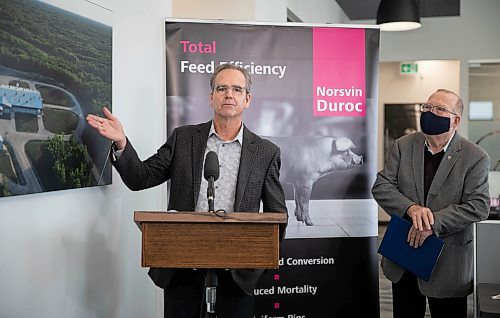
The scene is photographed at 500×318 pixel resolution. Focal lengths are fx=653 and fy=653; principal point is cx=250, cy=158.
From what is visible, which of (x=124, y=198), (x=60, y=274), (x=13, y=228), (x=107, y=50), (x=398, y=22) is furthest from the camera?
(x=398, y=22)

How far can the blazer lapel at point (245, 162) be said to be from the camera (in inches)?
98.3

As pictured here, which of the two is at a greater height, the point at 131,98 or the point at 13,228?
the point at 131,98

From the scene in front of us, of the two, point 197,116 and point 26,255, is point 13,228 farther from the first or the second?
point 197,116

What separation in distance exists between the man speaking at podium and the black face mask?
89 centimetres

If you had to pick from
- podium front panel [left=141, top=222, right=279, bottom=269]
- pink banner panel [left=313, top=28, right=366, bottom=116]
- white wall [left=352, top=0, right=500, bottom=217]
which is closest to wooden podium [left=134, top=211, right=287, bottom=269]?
podium front panel [left=141, top=222, right=279, bottom=269]

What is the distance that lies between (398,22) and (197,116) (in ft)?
12.6

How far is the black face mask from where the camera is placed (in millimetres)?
3117

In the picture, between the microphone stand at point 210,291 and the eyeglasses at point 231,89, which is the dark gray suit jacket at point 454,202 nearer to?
the eyeglasses at point 231,89

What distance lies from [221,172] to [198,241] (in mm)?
599

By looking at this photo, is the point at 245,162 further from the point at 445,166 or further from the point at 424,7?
the point at 424,7

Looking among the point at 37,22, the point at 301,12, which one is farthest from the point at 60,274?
the point at 301,12

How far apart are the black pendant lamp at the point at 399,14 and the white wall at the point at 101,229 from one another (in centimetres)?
375

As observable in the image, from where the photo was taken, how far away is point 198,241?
1.99 metres

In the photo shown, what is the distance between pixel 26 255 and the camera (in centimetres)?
228
